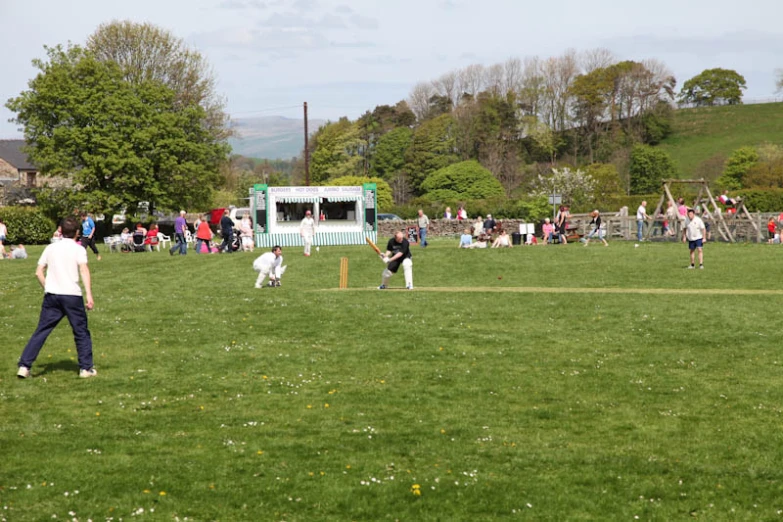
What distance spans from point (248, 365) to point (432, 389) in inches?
115

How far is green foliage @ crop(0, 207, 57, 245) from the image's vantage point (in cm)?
5081

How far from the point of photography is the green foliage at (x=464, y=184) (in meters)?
85.0

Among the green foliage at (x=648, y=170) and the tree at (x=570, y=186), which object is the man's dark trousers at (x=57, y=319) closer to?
the tree at (x=570, y=186)

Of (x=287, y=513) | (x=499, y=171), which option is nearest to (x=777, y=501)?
(x=287, y=513)

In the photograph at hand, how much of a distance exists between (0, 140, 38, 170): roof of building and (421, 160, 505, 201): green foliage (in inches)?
1524

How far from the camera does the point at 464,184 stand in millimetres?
85688

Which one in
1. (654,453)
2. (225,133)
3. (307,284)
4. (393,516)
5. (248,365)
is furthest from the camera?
(225,133)

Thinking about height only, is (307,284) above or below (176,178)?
below

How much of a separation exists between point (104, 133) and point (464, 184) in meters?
40.1

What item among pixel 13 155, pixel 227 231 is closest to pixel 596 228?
pixel 227 231

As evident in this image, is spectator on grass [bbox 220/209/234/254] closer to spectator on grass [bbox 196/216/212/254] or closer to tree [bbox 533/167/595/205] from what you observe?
spectator on grass [bbox 196/216/212/254]

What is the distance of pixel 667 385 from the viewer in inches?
438

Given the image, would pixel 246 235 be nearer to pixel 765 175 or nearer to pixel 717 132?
pixel 765 175

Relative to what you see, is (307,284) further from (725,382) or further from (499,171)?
(499,171)
